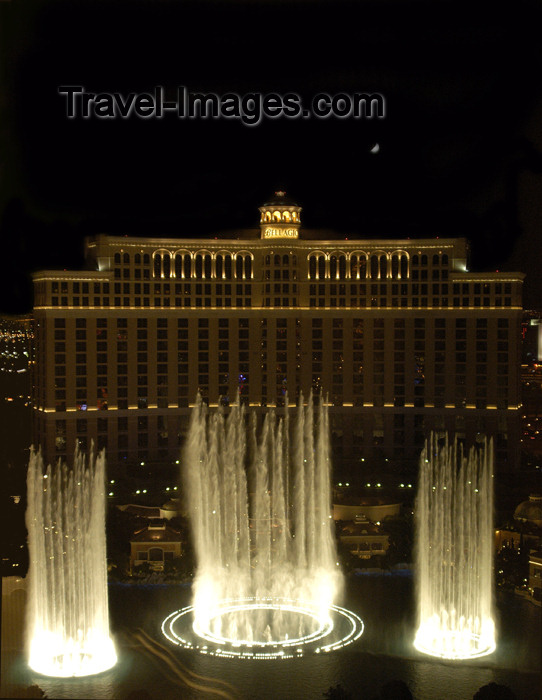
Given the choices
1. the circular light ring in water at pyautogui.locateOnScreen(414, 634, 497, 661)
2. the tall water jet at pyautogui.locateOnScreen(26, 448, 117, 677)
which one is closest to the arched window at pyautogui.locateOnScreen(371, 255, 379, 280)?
the tall water jet at pyautogui.locateOnScreen(26, 448, 117, 677)

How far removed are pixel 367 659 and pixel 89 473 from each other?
47.7ft

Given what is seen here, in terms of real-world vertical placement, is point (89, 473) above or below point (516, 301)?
below

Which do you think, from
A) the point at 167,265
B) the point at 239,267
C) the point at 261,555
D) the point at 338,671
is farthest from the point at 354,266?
the point at 338,671

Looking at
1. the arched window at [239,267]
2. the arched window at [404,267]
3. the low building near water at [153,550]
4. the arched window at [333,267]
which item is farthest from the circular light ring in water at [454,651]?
the arched window at [239,267]

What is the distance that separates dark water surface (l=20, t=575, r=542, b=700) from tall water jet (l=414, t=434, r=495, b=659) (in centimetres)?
31

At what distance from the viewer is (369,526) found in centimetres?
2164

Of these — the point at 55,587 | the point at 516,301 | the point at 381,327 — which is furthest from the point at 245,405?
the point at 55,587

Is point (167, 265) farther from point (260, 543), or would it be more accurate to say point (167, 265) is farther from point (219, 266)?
point (260, 543)

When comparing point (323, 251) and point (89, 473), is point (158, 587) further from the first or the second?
point (323, 251)

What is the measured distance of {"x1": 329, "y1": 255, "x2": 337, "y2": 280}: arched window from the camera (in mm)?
32000

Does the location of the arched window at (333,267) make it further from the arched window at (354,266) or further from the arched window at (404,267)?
the arched window at (404,267)

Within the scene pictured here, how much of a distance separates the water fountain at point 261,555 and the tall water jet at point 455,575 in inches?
56.1

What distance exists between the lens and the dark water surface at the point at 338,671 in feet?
44.8

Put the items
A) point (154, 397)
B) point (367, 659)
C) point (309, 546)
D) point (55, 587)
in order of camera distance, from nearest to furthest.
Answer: point (367, 659) < point (55, 587) < point (309, 546) < point (154, 397)
